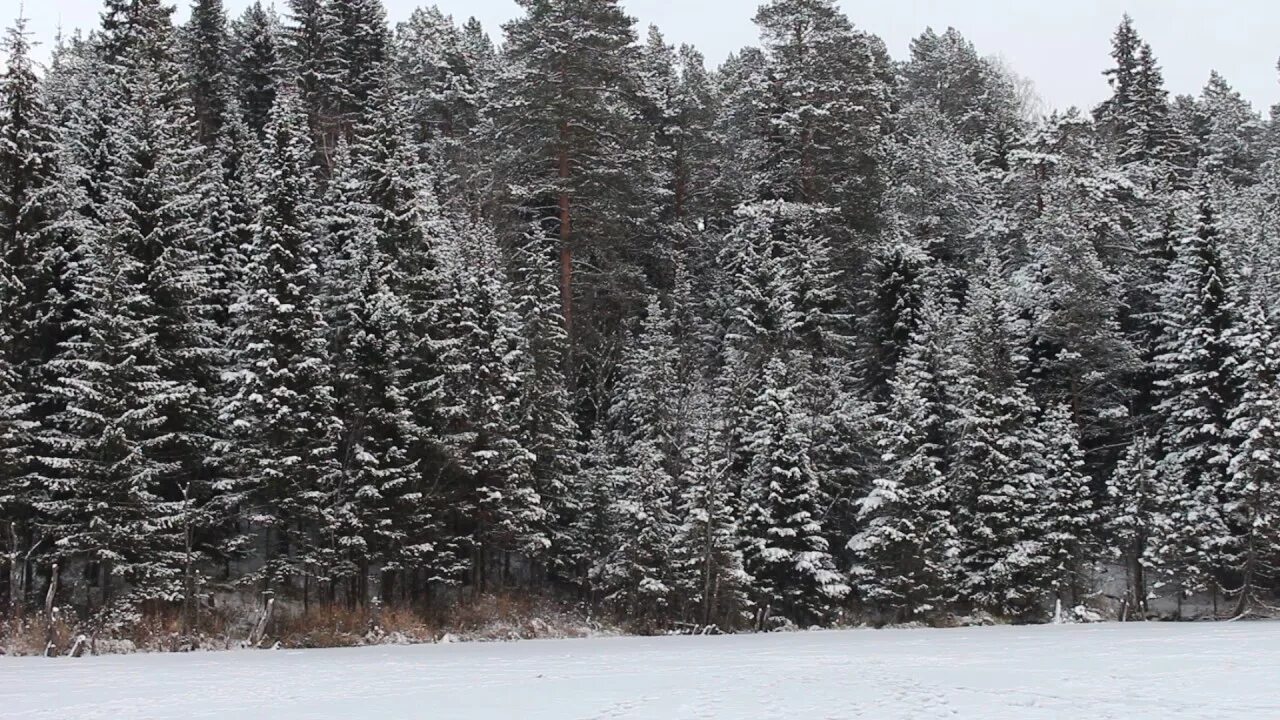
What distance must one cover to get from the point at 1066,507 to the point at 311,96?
39.1 meters

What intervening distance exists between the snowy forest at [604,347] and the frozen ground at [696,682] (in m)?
7.42

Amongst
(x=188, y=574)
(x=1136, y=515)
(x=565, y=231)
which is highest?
(x=565, y=231)

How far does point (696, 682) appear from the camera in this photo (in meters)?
16.8

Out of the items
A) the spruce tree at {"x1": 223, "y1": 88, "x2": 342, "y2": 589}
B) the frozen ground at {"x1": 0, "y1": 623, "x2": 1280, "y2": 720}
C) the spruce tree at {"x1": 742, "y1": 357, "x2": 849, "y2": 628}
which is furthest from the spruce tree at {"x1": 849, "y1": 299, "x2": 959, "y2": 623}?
the spruce tree at {"x1": 223, "y1": 88, "x2": 342, "y2": 589}

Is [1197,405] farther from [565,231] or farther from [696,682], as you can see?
[696,682]

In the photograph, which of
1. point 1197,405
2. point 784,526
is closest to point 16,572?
point 784,526

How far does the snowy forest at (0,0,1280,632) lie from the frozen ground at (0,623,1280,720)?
742 centimetres

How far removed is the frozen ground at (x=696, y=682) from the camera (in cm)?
1320

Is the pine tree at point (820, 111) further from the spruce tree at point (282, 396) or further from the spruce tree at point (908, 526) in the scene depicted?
the spruce tree at point (282, 396)

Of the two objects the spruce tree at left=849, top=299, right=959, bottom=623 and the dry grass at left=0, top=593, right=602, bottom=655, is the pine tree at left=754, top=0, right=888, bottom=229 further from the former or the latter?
the dry grass at left=0, top=593, right=602, bottom=655

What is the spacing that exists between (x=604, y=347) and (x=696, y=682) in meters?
28.2

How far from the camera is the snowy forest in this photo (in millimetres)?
29688

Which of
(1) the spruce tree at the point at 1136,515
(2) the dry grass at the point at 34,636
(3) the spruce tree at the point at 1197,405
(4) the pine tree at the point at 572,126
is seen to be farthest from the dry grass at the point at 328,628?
(3) the spruce tree at the point at 1197,405

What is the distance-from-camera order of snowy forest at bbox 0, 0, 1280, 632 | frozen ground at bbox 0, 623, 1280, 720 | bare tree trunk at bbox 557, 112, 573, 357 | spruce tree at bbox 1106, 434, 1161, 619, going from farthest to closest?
1. bare tree trunk at bbox 557, 112, 573, 357
2. spruce tree at bbox 1106, 434, 1161, 619
3. snowy forest at bbox 0, 0, 1280, 632
4. frozen ground at bbox 0, 623, 1280, 720
